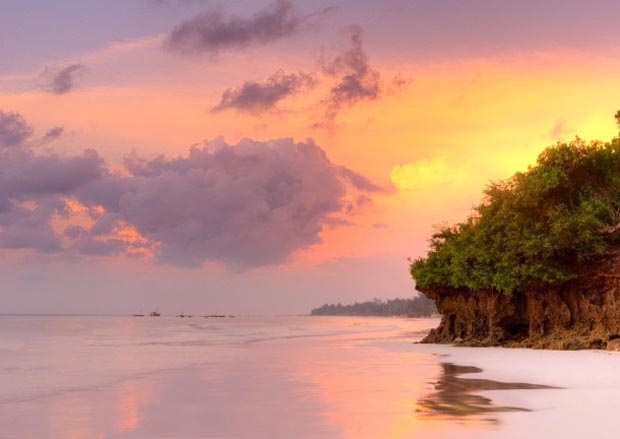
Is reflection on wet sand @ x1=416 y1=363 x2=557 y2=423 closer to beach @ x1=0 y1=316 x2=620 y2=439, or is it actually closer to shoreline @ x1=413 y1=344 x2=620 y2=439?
beach @ x1=0 y1=316 x2=620 y2=439

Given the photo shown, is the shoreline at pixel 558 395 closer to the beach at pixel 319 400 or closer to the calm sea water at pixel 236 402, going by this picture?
the beach at pixel 319 400

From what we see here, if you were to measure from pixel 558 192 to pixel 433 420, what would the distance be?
32971 millimetres

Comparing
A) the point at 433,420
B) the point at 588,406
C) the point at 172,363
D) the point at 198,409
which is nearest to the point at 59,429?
the point at 198,409

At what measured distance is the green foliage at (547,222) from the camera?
4156 centimetres

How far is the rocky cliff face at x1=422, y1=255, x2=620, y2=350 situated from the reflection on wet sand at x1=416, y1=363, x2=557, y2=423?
59.6 feet

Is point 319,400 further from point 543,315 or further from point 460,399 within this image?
point 543,315

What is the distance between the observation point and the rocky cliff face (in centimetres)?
4041

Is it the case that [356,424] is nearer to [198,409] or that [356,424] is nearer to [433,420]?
[433,420]

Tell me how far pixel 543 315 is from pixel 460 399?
28997 millimetres

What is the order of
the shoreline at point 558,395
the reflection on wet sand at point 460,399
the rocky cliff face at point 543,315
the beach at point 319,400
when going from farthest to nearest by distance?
the rocky cliff face at point 543,315 → the reflection on wet sand at point 460,399 → the beach at point 319,400 → the shoreline at point 558,395

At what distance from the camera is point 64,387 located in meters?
22.8

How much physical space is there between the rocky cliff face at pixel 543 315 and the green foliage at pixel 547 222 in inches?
43.5

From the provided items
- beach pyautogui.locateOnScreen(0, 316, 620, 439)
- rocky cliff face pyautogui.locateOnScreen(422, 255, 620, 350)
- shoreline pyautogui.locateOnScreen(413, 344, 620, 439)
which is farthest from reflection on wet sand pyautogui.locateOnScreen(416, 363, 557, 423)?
rocky cliff face pyautogui.locateOnScreen(422, 255, 620, 350)

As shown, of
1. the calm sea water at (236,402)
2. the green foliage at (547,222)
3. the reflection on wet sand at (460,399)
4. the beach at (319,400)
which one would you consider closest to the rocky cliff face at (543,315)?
the green foliage at (547,222)
